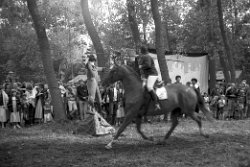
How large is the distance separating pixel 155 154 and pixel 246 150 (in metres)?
2.55

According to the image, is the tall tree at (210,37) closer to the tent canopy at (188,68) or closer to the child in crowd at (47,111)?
the tent canopy at (188,68)

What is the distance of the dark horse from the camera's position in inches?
422

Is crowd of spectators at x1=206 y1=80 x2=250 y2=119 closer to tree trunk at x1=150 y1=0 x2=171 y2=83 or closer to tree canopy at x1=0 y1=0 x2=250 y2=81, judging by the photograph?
tree trunk at x1=150 y1=0 x2=171 y2=83

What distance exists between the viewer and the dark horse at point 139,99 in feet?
35.2

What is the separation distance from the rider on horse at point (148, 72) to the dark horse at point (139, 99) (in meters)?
0.19

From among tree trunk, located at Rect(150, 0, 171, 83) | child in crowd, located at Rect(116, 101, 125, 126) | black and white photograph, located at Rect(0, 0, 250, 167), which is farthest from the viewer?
tree trunk, located at Rect(150, 0, 171, 83)

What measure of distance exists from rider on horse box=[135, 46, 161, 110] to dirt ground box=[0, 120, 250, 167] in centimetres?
157

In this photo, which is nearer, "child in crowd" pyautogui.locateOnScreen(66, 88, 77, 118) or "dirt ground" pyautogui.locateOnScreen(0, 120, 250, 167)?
"dirt ground" pyautogui.locateOnScreen(0, 120, 250, 167)

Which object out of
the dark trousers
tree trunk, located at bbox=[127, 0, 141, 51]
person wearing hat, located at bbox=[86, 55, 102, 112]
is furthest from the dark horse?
tree trunk, located at bbox=[127, 0, 141, 51]

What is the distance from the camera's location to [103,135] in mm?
13047

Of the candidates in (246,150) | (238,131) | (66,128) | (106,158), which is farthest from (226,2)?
(106,158)

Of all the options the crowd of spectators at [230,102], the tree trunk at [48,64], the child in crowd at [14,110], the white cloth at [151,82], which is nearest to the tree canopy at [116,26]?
the tree trunk at [48,64]

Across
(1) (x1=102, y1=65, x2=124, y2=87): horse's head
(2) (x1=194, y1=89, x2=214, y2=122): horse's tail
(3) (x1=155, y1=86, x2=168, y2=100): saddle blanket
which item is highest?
(1) (x1=102, y1=65, x2=124, y2=87): horse's head

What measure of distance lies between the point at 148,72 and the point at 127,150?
2722mm
